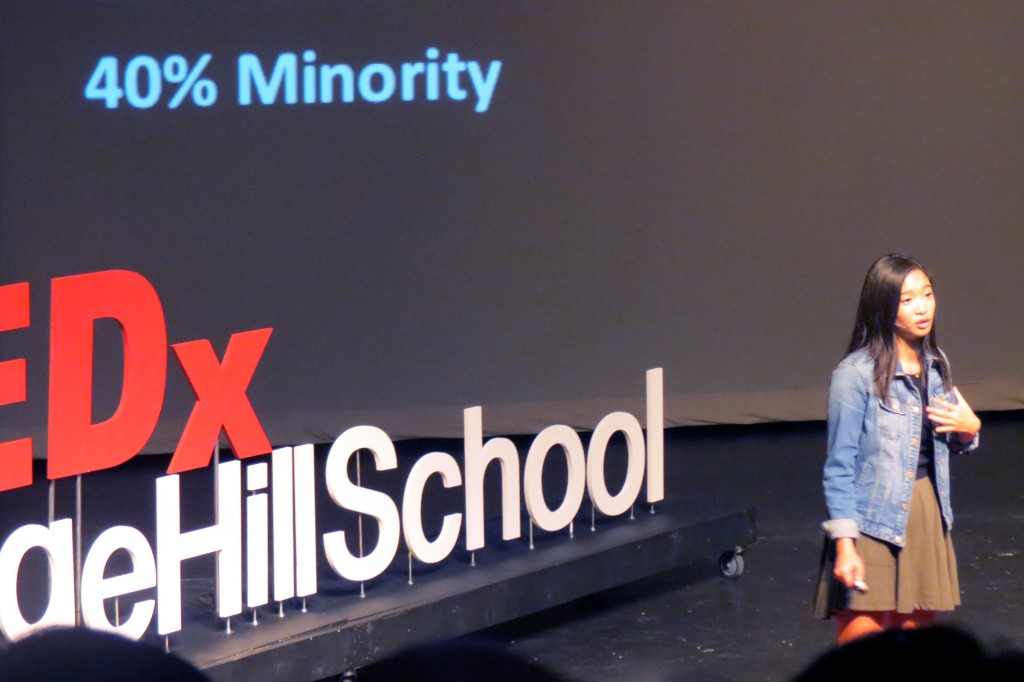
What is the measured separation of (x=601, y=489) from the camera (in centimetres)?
411

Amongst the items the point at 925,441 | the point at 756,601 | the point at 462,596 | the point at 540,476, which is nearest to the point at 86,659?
the point at 925,441

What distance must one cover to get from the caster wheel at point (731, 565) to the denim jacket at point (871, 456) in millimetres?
1787

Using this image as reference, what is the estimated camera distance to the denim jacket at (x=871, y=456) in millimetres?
2674

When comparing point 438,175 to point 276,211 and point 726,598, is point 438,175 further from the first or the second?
point 726,598

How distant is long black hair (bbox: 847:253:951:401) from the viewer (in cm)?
271

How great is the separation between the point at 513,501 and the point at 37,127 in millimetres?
3250

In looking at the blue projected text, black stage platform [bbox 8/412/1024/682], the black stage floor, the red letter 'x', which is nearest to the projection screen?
the blue projected text

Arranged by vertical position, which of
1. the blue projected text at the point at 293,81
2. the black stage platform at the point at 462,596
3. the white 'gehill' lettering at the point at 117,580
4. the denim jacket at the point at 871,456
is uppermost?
the blue projected text at the point at 293,81

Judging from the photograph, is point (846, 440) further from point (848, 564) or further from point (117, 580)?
point (117, 580)

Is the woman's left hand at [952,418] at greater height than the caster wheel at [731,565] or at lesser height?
greater

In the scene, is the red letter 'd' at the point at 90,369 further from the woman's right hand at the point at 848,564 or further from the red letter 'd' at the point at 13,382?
the woman's right hand at the point at 848,564

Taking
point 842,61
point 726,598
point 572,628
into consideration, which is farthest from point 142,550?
point 842,61

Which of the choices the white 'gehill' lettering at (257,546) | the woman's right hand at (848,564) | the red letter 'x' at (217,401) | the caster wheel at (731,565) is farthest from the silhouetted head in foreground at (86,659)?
the caster wheel at (731,565)

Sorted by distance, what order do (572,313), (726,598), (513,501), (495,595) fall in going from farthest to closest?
(572,313) → (726,598) → (513,501) → (495,595)
